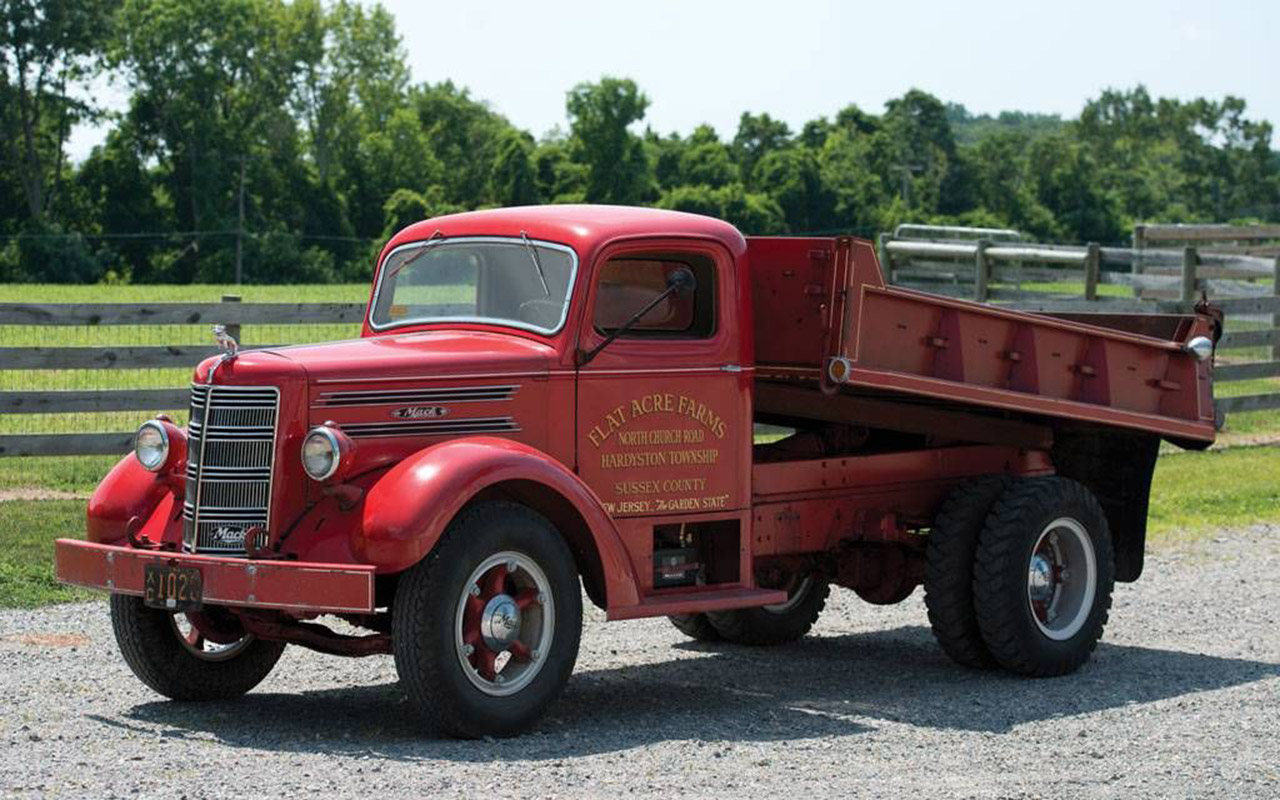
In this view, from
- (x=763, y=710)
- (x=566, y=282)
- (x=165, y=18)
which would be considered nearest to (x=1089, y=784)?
(x=763, y=710)

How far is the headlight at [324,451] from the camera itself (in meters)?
7.61

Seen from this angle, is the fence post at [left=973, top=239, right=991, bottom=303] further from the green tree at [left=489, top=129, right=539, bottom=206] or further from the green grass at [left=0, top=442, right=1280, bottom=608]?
the green tree at [left=489, top=129, right=539, bottom=206]

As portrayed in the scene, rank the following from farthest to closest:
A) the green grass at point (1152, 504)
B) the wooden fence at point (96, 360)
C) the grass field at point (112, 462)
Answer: the wooden fence at point (96, 360) → the grass field at point (112, 462) → the green grass at point (1152, 504)

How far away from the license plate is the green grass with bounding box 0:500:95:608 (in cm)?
363

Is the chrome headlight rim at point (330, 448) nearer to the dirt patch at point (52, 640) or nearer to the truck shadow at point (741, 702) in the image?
the truck shadow at point (741, 702)

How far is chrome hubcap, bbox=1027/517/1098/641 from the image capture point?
9.78 meters

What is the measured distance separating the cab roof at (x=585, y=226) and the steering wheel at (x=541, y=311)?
250mm

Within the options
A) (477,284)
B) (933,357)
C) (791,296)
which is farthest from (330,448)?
(933,357)

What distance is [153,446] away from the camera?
8398mm

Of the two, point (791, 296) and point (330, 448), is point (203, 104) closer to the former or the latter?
point (791, 296)

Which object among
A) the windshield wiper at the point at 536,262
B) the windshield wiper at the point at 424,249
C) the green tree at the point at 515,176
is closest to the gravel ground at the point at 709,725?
the windshield wiper at the point at 536,262

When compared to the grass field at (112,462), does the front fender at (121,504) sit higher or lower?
higher

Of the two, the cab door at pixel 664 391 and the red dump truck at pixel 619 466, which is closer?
the red dump truck at pixel 619 466

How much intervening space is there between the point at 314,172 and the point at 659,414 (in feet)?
241
